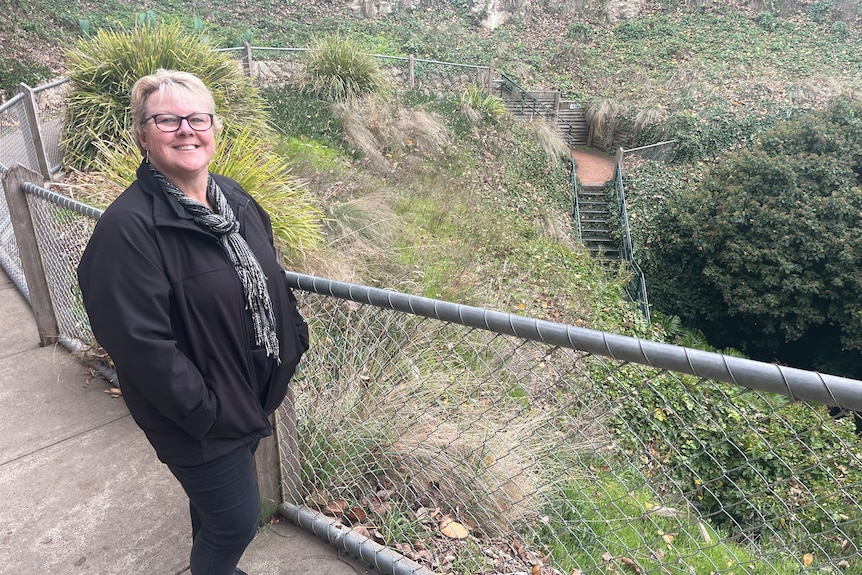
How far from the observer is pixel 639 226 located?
617 inches

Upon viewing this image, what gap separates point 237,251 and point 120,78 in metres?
7.40

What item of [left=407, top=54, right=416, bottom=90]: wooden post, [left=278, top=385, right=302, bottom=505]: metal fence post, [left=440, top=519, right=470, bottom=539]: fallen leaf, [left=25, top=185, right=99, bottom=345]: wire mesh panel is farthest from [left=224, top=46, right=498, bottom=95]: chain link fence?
[left=440, top=519, right=470, bottom=539]: fallen leaf

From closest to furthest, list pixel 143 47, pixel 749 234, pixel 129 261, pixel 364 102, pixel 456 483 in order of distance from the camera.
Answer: pixel 129 261 → pixel 456 483 → pixel 143 47 → pixel 364 102 → pixel 749 234

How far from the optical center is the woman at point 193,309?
140cm

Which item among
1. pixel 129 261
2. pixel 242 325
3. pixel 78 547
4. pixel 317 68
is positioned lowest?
pixel 78 547

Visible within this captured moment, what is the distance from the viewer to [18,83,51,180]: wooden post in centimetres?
682

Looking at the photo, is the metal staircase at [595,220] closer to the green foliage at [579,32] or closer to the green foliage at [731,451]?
the green foliage at [731,451]

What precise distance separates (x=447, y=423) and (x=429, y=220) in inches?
233

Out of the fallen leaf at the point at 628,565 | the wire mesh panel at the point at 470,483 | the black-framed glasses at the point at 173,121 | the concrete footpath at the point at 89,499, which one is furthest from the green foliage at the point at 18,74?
the fallen leaf at the point at 628,565

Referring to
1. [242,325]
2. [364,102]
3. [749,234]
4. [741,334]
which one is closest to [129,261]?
[242,325]

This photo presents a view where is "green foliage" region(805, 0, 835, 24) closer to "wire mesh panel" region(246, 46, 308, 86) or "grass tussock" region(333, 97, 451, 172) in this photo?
"grass tussock" region(333, 97, 451, 172)

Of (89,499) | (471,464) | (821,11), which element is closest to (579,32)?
(821,11)

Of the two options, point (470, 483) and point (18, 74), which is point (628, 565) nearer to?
point (470, 483)

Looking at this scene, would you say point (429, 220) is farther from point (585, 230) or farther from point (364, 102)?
point (585, 230)
